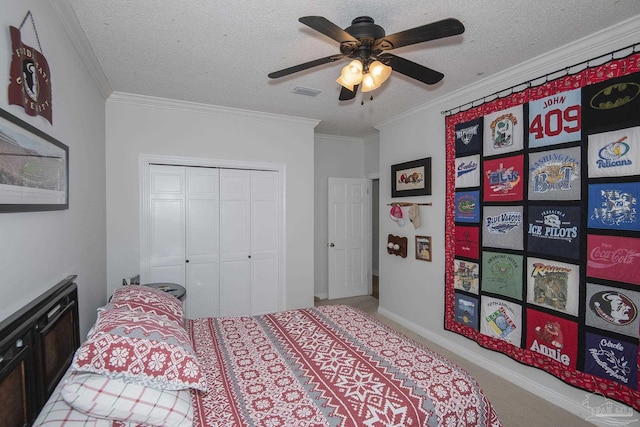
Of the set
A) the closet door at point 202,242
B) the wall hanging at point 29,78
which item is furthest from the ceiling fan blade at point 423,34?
the closet door at point 202,242

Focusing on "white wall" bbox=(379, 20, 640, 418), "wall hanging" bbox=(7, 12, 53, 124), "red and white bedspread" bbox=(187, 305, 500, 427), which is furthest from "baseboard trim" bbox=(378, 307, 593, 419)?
"wall hanging" bbox=(7, 12, 53, 124)

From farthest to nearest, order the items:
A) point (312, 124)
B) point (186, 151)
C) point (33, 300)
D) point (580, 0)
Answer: point (312, 124)
point (186, 151)
point (580, 0)
point (33, 300)

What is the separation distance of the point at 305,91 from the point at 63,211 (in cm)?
230

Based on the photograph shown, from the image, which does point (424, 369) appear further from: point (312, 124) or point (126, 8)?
point (312, 124)

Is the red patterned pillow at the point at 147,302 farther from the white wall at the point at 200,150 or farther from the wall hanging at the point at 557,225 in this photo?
the wall hanging at the point at 557,225

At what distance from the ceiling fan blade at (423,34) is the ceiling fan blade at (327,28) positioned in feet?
0.53

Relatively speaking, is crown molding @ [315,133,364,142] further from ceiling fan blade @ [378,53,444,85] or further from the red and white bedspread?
the red and white bedspread

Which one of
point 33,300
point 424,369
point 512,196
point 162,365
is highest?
point 512,196

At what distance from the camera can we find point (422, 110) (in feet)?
11.9

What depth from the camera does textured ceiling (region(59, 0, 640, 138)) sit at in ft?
6.06

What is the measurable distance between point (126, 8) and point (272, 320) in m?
2.29

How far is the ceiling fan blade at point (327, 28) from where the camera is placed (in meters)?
1.43

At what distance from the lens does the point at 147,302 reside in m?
1.88

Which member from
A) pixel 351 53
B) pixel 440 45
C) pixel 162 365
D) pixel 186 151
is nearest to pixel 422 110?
pixel 440 45
